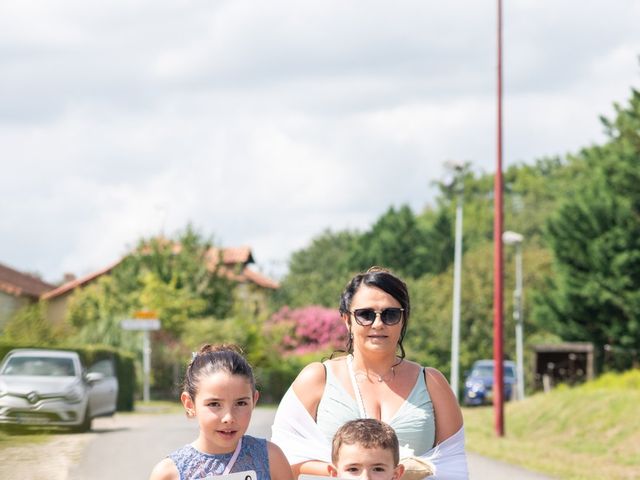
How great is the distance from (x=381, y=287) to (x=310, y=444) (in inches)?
28.1

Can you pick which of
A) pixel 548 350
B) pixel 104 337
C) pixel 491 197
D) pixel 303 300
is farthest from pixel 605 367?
pixel 491 197

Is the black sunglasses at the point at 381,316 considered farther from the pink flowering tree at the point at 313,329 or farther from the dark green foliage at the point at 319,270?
the dark green foliage at the point at 319,270

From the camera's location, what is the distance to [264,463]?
4.85 metres

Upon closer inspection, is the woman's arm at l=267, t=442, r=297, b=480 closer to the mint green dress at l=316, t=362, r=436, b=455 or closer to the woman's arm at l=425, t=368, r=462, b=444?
the mint green dress at l=316, t=362, r=436, b=455

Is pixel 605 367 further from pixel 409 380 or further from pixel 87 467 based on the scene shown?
pixel 409 380

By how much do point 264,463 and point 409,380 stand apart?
1.05 m

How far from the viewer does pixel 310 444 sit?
557cm

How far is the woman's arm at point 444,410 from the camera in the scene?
558 centimetres

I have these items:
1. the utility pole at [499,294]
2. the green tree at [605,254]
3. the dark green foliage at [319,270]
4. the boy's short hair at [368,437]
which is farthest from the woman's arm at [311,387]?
the dark green foliage at [319,270]

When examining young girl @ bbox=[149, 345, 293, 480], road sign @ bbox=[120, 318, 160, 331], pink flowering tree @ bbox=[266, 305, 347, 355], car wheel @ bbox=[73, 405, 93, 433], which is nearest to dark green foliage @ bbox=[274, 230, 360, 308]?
pink flowering tree @ bbox=[266, 305, 347, 355]

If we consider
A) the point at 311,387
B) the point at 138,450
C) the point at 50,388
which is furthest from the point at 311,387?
the point at 50,388

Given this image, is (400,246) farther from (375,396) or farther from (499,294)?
(375,396)

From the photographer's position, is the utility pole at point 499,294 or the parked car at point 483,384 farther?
the parked car at point 483,384

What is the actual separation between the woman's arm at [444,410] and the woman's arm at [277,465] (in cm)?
87
